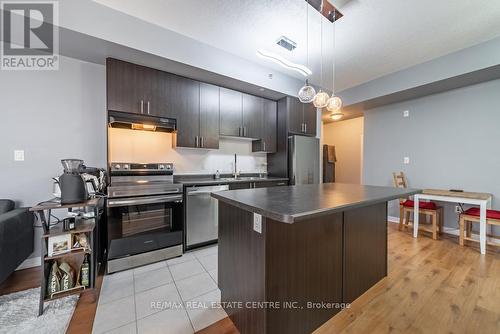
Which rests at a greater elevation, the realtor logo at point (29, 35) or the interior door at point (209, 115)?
the realtor logo at point (29, 35)

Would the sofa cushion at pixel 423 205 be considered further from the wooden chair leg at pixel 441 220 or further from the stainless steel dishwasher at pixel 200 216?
the stainless steel dishwasher at pixel 200 216

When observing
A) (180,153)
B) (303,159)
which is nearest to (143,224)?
(180,153)

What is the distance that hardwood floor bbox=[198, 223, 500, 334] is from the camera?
1398 mm

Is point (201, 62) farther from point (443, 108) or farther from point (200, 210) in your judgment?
point (443, 108)

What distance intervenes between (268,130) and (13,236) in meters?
3.45

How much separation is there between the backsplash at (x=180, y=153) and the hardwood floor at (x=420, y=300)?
1569mm

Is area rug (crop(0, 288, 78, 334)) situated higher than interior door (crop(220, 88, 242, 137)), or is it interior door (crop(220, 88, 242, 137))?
interior door (crop(220, 88, 242, 137))

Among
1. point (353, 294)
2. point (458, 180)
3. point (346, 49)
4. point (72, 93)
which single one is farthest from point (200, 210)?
point (458, 180)

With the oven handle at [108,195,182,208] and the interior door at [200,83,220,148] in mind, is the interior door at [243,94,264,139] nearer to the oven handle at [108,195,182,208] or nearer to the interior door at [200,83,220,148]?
the interior door at [200,83,220,148]

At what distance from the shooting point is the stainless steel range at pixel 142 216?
84.9 inches

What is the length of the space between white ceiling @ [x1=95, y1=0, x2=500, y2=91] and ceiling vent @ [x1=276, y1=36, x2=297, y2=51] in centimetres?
5

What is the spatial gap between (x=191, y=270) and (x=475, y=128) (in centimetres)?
466

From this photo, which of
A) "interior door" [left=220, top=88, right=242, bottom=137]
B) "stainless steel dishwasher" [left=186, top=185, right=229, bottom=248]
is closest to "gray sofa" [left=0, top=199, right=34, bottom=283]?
"stainless steel dishwasher" [left=186, top=185, right=229, bottom=248]

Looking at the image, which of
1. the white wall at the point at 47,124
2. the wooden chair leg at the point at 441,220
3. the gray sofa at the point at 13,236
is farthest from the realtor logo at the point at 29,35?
the wooden chair leg at the point at 441,220
